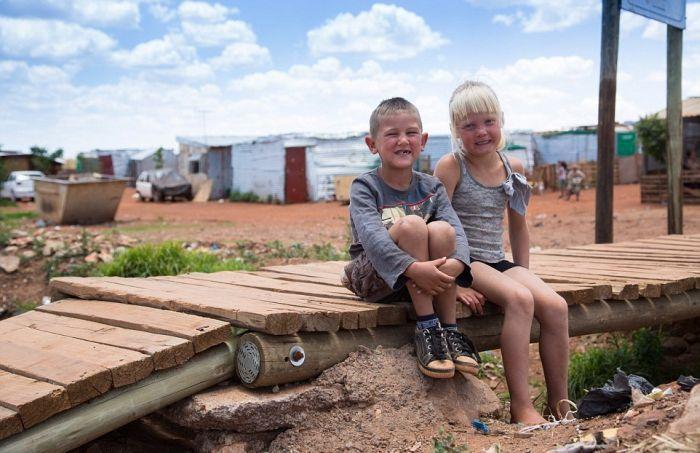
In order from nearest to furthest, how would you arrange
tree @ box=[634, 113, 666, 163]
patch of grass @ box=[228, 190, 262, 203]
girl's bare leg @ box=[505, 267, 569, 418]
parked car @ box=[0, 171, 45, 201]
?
girl's bare leg @ box=[505, 267, 569, 418] < tree @ box=[634, 113, 666, 163] < patch of grass @ box=[228, 190, 262, 203] < parked car @ box=[0, 171, 45, 201]

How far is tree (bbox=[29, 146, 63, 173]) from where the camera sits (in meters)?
37.9

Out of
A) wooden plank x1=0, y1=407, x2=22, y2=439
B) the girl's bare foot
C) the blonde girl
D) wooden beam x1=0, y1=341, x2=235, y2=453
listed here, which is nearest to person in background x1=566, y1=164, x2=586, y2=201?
the blonde girl

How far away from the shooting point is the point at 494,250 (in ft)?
12.5

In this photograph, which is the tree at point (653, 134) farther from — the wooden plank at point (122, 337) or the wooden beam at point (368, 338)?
the wooden plank at point (122, 337)

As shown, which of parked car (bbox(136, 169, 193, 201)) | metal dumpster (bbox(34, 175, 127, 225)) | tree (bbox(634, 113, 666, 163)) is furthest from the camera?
parked car (bbox(136, 169, 193, 201))

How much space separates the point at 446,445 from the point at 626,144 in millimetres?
31512

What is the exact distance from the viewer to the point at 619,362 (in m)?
5.91

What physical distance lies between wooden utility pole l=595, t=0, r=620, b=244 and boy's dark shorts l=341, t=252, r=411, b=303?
418 centimetres

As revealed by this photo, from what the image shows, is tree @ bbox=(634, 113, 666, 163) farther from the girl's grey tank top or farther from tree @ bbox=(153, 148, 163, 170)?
tree @ bbox=(153, 148, 163, 170)

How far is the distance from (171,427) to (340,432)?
2.77 ft

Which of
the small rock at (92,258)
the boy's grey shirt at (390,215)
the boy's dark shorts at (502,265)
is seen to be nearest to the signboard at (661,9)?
the boy's dark shorts at (502,265)

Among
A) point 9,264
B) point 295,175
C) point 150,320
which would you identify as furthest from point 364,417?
point 295,175

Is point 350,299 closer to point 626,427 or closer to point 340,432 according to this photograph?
point 340,432

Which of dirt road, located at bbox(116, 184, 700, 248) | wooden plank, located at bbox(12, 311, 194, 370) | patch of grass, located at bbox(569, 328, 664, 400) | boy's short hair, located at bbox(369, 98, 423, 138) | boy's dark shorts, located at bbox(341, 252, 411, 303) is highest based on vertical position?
boy's short hair, located at bbox(369, 98, 423, 138)
